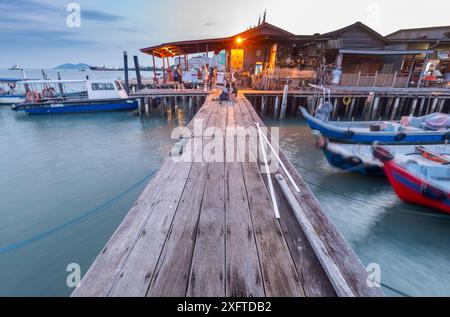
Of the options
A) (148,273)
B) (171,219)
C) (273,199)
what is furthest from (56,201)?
(273,199)

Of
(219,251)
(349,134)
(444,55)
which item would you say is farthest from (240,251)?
(444,55)

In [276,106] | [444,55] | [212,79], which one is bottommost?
[276,106]

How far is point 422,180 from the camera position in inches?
224

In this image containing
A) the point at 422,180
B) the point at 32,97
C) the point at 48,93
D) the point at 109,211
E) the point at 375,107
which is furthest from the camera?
the point at 48,93

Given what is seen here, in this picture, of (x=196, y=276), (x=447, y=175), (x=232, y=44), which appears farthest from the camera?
(x=232, y=44)

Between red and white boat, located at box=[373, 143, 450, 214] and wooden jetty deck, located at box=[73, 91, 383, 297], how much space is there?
478cm

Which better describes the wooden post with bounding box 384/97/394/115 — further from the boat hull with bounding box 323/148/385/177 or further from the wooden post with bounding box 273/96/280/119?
the boat hull with bounding box 323/148/385/177

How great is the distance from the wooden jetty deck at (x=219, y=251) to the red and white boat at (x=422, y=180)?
4.78m

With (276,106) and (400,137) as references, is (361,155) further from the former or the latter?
(276,106)

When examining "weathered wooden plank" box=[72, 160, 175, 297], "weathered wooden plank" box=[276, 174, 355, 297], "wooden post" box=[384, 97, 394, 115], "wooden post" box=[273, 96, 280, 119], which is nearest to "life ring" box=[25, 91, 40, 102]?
"wooden post" box=[273, 96, 280, 119]

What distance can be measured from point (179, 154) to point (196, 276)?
3.06 m

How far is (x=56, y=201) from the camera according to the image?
666cm

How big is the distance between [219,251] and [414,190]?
656cm

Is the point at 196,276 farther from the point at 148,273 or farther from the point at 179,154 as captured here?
the point at 179,154
